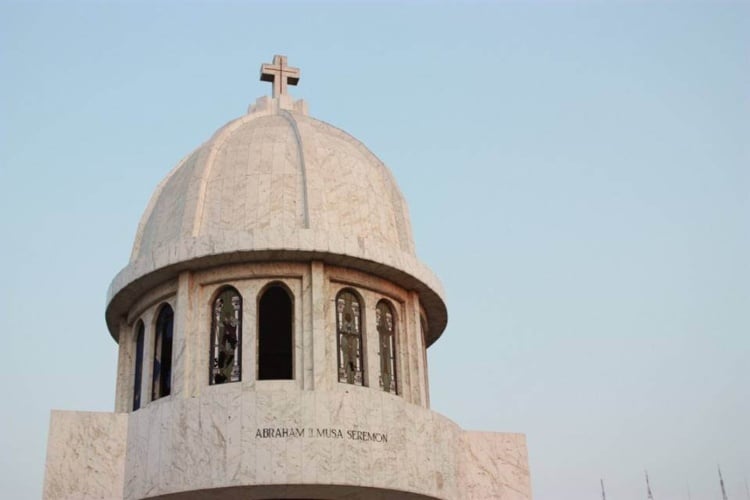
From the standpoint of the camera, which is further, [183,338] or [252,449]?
[183,338]

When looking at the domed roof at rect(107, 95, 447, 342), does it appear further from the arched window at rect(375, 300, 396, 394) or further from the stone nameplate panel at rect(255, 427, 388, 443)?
the stone nameplate panel at rect(255, 427, 388, 443)

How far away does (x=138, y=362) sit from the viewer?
925 inches

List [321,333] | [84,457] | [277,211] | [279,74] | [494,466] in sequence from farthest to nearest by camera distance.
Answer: [279,74] < [494,466] < [277,211] < [321,333] < [84,457]

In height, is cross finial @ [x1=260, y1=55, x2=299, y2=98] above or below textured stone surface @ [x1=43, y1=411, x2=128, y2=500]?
above

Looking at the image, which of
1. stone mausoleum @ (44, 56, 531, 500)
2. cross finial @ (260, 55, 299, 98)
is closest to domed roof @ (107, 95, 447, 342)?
stone mausoleum @ (44, 56, 531, 500)

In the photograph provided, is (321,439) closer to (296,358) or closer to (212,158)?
(296,358)

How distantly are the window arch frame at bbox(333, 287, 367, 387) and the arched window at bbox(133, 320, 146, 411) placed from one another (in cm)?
467

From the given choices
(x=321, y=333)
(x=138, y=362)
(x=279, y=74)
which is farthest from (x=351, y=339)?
(x=279, y=74)

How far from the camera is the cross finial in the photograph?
27.2m

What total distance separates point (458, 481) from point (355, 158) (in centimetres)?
823

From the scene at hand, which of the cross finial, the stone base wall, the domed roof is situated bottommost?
the stone base wall

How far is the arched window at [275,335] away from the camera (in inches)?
874

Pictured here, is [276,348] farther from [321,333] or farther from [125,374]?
[125,374]

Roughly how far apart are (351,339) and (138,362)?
5.19 meters
